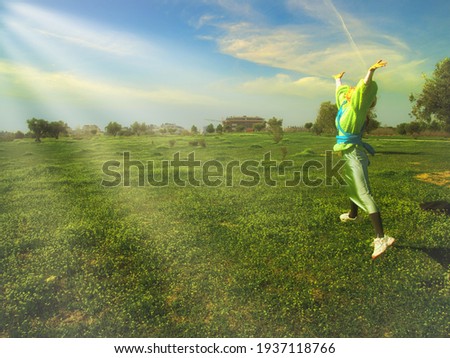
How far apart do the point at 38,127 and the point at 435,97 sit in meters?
6.43

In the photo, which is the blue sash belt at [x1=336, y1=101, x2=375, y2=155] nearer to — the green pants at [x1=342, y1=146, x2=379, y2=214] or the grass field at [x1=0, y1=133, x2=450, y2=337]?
the green pants at [x1=342, y1=146, x2=379, y2=214]

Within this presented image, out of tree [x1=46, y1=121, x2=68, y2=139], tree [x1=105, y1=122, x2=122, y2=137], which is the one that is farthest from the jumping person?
tree [x1=46, y1=121, x2=68, y2=139]

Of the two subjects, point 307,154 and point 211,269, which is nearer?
point 211,269

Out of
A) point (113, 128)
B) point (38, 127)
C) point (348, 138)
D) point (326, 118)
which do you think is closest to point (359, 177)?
point (348, 138)

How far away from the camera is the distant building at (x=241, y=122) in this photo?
18.9 feet

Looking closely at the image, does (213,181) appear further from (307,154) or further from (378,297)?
(378,297)

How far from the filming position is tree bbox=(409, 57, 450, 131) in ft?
15.9

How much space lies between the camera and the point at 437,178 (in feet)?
22.7

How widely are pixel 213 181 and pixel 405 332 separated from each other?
513cm

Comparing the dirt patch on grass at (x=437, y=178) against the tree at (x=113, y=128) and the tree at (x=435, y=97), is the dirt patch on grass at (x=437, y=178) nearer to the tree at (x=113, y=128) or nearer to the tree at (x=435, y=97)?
the tree at (x=435, y=97)

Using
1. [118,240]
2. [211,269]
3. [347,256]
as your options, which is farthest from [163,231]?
[347,256]

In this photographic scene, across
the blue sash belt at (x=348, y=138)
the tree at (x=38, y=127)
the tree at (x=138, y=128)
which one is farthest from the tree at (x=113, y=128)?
the blue sash belt at (x=348, y=138)

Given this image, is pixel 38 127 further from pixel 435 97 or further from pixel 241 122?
pixel 435 97
